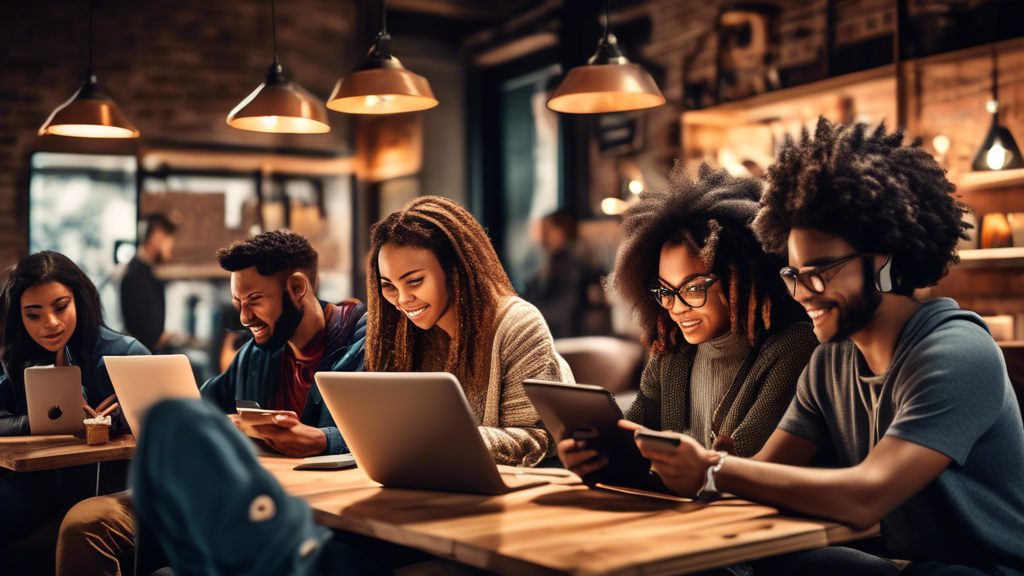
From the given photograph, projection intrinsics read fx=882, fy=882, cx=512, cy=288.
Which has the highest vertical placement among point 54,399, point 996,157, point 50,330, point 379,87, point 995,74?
point 995,74

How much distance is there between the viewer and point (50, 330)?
3.33 metres

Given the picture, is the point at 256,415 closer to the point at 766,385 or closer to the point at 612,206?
the point at 766,385

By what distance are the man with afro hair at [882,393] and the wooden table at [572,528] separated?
9cm

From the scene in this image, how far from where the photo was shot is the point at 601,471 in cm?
185

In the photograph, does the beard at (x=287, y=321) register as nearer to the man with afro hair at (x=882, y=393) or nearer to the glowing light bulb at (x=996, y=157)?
the man with afro hair at (x=882, y=393)

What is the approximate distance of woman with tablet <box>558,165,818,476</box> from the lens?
84.3 inches

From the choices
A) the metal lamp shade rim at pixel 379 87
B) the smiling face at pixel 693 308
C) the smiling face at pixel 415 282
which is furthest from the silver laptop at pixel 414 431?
the metal lamp shade rim at pixel 379 87

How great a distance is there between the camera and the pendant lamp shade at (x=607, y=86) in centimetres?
317

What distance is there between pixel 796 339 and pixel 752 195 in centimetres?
47

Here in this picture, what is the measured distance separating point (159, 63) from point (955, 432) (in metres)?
5.97

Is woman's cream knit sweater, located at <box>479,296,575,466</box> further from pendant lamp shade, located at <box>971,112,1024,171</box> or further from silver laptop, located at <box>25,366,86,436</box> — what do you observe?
pendant lamp shade, located at <box>971,112,1024,171</box>

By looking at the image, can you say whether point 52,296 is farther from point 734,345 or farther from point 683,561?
point 683,561

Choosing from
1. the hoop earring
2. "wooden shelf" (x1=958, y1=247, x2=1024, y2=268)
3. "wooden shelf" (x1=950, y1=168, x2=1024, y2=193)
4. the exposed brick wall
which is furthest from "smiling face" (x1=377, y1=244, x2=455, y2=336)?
the exposed brick wall

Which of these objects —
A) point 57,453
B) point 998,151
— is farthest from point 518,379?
point 998,151
